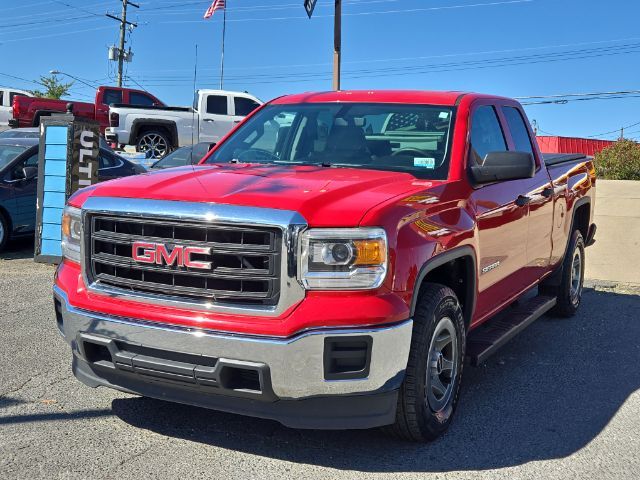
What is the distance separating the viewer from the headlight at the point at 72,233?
3.80m

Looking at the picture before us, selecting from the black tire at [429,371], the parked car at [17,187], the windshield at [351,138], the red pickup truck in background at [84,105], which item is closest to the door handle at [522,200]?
the windshield at [351,138]

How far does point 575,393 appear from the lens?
477 cm

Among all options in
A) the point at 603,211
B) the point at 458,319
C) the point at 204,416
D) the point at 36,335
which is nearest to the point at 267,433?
the point at 204,416

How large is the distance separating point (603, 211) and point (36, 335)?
11.0 metres

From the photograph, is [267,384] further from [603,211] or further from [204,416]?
[603,211]

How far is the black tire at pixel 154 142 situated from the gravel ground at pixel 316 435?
44.5ft

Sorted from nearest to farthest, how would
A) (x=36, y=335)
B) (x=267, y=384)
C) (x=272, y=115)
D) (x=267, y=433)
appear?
(x=267, y=384)
(x=267, y=433)
(x=272, y=115)
(x=36, y=335)

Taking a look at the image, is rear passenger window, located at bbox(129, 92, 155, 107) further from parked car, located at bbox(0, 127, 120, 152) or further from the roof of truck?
the roof of truck

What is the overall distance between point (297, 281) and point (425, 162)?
1505 millimetres

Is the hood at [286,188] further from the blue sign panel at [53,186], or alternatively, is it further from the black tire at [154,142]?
the black tire at [154,142]

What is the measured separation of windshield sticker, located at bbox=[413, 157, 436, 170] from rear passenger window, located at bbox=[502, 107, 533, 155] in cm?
141

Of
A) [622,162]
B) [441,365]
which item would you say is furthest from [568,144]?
[441,365]

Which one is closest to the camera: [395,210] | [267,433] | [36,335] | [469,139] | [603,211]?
[395,210]

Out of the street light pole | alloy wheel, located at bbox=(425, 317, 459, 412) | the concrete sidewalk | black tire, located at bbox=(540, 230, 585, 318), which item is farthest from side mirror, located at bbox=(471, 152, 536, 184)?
the street light pole
